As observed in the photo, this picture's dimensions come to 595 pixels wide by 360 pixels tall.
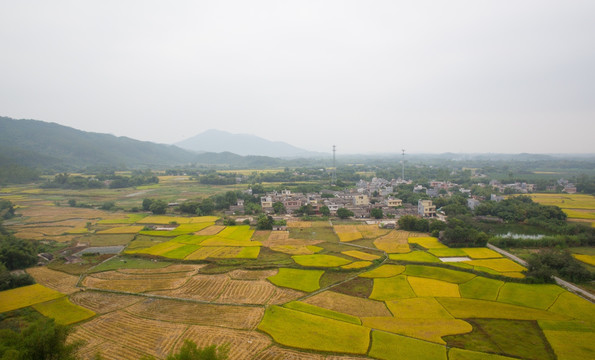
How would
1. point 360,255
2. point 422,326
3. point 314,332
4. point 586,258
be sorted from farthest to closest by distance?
point 360,255, point 586,258, point 422,326, point 314,332

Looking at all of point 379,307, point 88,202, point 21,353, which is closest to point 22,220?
point 88,202

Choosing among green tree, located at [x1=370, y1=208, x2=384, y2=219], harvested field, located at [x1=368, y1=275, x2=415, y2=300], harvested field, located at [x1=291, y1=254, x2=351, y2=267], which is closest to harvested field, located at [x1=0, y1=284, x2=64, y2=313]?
harvested field, located at [x1=291, y1=254, x2=351, y2=267]

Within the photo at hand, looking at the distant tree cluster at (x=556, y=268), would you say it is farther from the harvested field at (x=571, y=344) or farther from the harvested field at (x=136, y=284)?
the harvested field at (x=136, y=284)

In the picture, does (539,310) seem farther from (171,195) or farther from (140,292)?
(171,195)

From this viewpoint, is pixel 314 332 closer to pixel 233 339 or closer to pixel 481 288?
pixel 233 339

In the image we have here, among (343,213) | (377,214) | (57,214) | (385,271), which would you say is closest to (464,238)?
(385,271)
